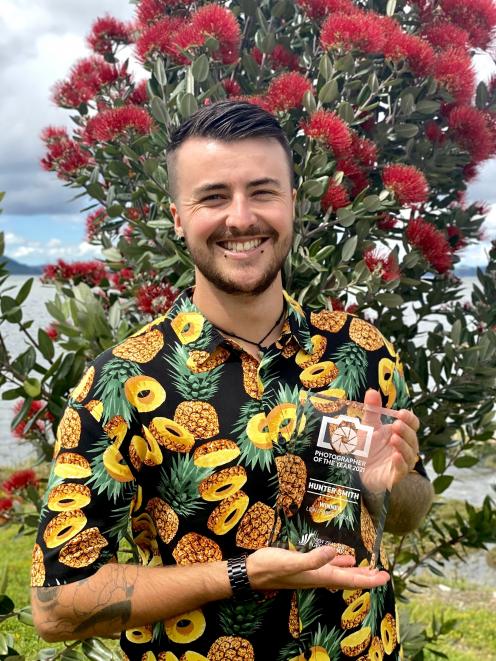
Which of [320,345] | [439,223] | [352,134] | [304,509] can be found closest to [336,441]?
[304,509]

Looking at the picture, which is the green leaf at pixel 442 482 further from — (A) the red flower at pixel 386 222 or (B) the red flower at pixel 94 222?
(B) the red flower at pixel 94 222

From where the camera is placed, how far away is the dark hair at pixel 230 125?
1.53 metres

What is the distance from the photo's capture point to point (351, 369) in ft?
5.24

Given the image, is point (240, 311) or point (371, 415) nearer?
point (371, 415)

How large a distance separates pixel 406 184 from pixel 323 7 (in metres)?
0.68

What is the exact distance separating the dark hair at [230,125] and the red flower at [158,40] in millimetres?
750

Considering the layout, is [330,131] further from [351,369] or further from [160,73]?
[351,369]

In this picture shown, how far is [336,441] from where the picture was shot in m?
1.36

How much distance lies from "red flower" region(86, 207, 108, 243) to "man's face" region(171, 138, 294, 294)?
3.52 feet

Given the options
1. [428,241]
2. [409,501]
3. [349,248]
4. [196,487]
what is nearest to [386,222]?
[428,241]

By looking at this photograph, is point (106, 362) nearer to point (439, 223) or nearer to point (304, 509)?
point (304, 509)

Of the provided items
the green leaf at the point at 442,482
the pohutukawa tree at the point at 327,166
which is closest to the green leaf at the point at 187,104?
the pohutukawa tree at the point at 327,166

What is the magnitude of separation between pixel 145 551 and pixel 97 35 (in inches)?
74.4

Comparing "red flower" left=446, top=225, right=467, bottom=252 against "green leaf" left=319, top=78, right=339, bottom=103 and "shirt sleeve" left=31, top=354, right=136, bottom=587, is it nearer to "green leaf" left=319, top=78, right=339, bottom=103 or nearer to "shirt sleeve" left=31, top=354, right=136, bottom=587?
"green leaf" left=319, top=78, right=339, bottom=103
